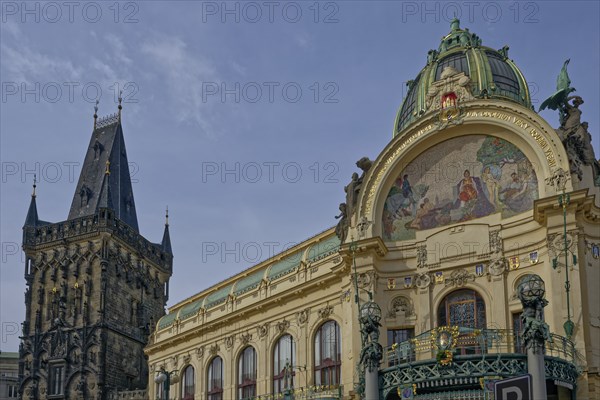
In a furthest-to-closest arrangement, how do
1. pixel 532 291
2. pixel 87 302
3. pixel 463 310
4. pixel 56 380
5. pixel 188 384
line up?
pixel 87 302 < pixel 56 380 < pixel 188 384 < pixel 463 310 < pixel 532 291

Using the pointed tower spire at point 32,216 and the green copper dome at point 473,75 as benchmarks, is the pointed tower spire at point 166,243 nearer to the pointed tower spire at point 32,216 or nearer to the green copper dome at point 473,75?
the pointed tower spire at point 32,216

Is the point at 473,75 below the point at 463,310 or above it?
above

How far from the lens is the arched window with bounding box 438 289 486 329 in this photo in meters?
37.5

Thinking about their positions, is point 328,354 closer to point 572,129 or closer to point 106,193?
point 572,129

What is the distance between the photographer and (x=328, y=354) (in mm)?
42594

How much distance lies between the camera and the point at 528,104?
146 ft

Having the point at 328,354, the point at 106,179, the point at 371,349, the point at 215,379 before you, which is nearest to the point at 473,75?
the point at 328,354

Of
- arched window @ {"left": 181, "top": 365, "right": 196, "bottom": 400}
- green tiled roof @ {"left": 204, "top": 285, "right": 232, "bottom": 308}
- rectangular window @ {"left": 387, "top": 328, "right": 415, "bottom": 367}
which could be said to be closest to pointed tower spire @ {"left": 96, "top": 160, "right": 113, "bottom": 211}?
green tiled roof @ {"left": 204, "top": 285, "right": 232, "bottom": 308}

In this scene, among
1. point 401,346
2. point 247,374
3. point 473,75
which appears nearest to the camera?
point 401,346

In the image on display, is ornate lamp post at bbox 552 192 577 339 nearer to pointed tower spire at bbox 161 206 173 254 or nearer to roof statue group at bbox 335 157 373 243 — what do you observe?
roof statue group at bbox 335 157 373 243

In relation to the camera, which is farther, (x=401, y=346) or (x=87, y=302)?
(x=87, y=302)

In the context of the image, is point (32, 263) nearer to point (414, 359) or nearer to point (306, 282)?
point (306, 282)

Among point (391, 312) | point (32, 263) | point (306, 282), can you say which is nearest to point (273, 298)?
point (306, 282)

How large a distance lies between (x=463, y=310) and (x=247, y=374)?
1492cm
